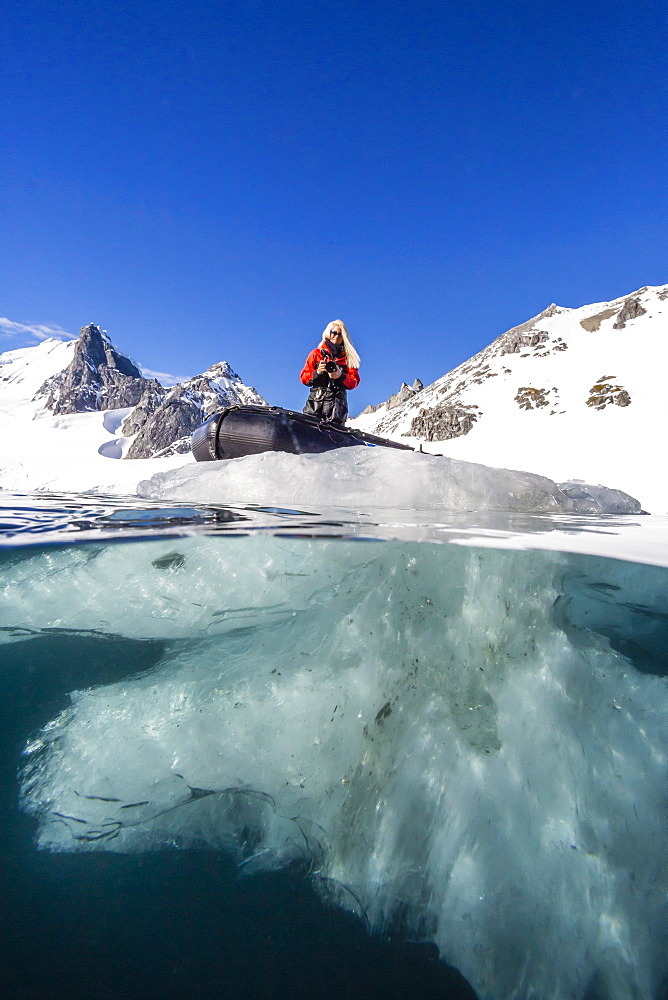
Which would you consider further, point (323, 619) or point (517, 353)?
point (517, 353)

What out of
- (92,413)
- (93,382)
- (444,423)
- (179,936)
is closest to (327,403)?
(179,936)

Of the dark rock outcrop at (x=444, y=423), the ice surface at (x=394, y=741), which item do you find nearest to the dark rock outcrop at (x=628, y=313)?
the dark rock outcrop at (x=444, y=423)

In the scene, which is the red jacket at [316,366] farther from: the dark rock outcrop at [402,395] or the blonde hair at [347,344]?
the dark rock outcrop at [402,395]

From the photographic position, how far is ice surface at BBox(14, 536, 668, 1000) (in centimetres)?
155

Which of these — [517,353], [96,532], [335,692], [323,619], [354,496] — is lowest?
[335,692]

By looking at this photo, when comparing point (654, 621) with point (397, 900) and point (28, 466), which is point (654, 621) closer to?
point (397, 900)

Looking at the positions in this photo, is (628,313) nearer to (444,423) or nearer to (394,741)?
(444,423)

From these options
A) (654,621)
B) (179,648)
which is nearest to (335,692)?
(179,648)

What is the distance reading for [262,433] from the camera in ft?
21.9

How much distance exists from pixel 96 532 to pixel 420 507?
3.25 m

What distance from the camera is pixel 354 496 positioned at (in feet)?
16.6

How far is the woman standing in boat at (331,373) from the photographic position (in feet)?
24.3

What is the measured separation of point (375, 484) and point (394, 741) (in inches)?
134

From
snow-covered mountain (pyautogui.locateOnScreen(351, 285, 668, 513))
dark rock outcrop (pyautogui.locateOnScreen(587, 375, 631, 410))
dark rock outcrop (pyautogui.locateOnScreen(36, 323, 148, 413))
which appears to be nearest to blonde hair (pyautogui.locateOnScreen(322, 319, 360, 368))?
snow-covered mountain (pyautogui.locateOnScreen(351, 285, 668, 513))
